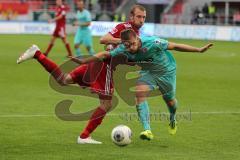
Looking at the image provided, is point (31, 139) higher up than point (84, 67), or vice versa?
point (84, 67)

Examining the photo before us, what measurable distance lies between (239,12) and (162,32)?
10.3 meters

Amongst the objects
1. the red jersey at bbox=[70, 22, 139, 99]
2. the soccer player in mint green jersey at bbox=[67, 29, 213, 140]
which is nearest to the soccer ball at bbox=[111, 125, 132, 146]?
the soccer player in mint green jersey at bbox=[67, 29, 213, 140]

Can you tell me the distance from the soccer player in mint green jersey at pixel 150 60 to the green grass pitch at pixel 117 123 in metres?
0.60

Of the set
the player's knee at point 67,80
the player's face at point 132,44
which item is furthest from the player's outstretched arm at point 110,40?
the player's knee at point 67,80

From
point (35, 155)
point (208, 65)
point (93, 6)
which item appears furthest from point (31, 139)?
point (93, 6)

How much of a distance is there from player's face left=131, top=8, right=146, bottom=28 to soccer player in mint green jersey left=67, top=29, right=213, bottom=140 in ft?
0.93

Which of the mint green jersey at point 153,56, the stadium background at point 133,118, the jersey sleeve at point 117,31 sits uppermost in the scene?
the jersey sleeve at point 117,31

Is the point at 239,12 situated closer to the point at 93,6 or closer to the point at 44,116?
the point at 93,6

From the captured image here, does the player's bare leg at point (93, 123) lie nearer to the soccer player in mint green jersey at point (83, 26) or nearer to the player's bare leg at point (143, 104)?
the player's bare leg at point (143, 104)

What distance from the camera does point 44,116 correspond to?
501 inches

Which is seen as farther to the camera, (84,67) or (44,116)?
(44,116)

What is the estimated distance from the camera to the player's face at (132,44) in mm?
9485

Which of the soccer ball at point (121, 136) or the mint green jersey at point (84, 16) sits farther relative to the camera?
the mint green jersey at point (84, 16)

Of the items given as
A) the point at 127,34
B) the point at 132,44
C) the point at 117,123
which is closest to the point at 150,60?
the point at 132,44
